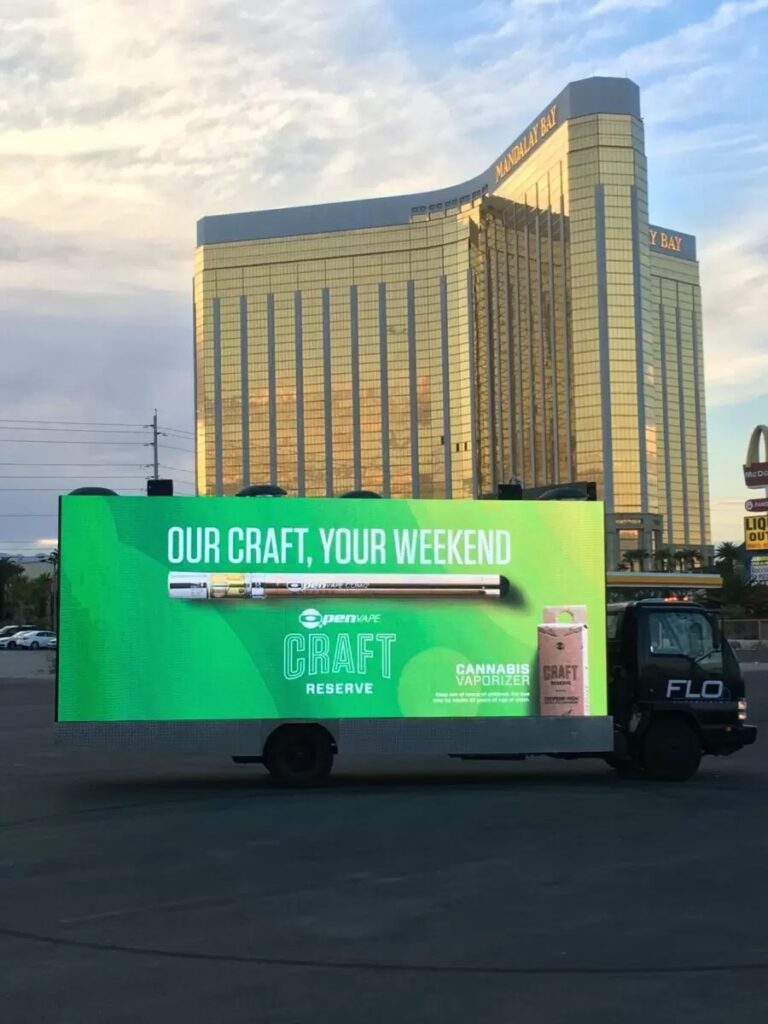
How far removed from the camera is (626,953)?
6.92 m

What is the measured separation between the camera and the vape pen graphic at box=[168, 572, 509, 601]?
14.2 m

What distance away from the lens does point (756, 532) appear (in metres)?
36.6

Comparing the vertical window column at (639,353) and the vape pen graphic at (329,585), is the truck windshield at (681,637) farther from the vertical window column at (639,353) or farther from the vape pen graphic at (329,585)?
the vertical window column at (639,353)

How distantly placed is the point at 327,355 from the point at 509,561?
5834 inches

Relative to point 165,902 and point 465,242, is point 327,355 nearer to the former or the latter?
point 465,242

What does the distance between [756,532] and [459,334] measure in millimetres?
114646

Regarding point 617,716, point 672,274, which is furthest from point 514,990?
point 672,274

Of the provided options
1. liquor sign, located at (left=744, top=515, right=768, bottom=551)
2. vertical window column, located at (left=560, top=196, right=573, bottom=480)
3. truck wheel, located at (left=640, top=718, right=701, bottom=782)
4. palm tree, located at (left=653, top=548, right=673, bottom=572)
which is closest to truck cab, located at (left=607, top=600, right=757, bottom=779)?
truck wheel, located at (left=640, top=718, right=701, bottom=782)

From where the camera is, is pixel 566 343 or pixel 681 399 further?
pixel 681 399

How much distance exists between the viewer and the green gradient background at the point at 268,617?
1402 cm

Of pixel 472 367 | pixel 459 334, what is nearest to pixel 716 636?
pixel 472 367

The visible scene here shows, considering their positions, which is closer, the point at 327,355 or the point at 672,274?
the point at 327,355

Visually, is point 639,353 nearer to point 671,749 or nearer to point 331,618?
point 671,749

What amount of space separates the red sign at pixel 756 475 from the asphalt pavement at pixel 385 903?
66.1 ft
